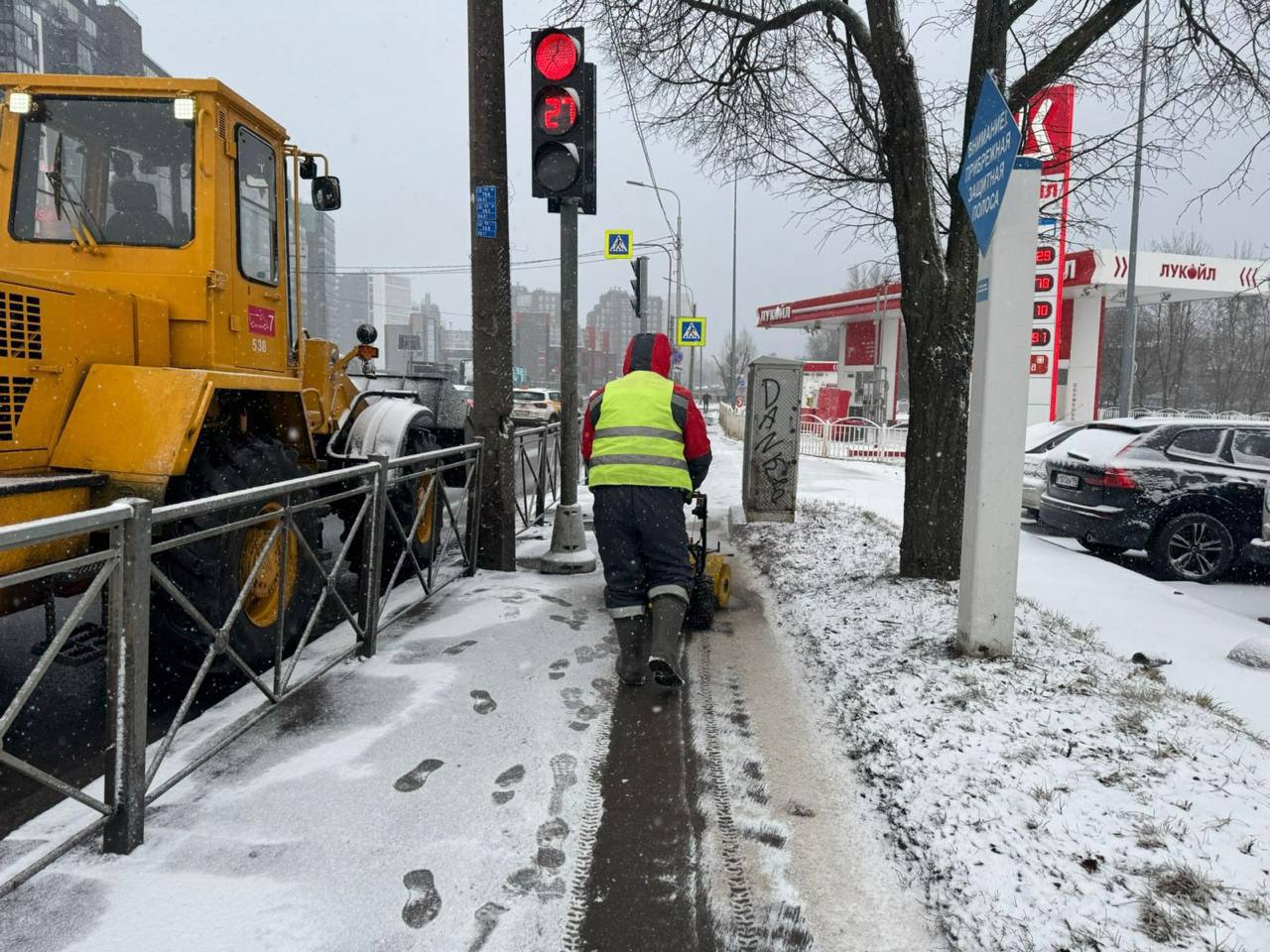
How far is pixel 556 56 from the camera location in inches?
233

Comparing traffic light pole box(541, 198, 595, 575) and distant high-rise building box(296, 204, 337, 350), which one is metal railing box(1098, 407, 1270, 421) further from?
distant high-rise building box(296, 204, 337, 350)

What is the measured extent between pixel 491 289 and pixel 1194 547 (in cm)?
712

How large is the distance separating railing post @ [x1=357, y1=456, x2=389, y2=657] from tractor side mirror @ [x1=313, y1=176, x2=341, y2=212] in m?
2.19

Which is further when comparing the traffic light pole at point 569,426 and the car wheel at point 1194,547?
the car wheel at point 1194,547

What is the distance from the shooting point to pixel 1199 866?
93.0 inches

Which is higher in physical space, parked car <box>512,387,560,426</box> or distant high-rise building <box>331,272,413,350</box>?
distant high-rise building <box>331,272,413,350</box>

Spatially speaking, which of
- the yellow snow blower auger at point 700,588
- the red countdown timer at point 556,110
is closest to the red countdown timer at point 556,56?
the red countdown timer at point 556,110

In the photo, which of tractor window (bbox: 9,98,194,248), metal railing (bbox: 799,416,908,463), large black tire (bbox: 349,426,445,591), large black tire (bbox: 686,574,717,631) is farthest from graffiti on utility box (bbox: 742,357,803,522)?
metal railing (bbox: 799,416,908,463)

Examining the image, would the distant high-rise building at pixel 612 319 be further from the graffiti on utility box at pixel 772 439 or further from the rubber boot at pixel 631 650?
the rubber boot at pixel 631 650

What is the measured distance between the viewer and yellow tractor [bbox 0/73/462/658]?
346 cm

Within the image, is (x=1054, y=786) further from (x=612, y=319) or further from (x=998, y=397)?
(x=612, y=319)

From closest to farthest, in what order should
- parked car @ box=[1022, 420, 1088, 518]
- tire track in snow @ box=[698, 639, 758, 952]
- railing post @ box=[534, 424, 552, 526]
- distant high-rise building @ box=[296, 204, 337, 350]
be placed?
tire track in snow @ box=[698, 639, 758, 952], railing post @ box=[534, 424, 552, 526], parked car @ box=[1022, 420, 1088, 518], distant high-rise building @ box=[296, 204, 337, 350]

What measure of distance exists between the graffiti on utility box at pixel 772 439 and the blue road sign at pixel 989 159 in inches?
218

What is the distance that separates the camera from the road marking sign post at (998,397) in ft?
Result: 13.1
